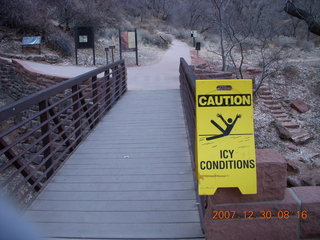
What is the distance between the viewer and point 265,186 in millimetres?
3027

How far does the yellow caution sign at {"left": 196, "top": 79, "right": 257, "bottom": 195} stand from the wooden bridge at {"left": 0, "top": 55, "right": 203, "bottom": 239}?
812 mm

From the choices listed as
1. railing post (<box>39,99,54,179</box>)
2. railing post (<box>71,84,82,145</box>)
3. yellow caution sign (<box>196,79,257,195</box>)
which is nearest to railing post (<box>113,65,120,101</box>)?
railing post (<box>71,84,82,145</box>)

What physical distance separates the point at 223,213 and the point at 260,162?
0.48 m

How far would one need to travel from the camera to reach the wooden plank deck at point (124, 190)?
370 cm

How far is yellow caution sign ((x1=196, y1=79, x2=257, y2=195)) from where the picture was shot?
2920mm

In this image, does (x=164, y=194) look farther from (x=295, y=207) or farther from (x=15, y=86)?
(x=15, y=86)

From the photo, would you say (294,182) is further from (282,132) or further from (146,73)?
(146,73)

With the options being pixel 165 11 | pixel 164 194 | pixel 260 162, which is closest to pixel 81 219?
pixel 164 194

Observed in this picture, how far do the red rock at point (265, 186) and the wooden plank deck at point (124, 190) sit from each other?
63 centimetres

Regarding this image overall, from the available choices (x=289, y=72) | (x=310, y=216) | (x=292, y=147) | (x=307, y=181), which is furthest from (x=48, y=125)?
(x=289, y=72)

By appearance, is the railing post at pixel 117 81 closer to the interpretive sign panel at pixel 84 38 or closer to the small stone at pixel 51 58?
the interpretive sign panel at pixel 84 38

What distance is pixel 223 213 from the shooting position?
3037 mm

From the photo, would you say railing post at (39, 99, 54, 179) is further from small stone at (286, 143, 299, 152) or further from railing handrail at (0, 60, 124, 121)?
small stone at (286, 143, 299, 152)

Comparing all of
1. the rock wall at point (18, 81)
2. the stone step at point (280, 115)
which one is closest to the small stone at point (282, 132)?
the stone step at point (280, 115)
